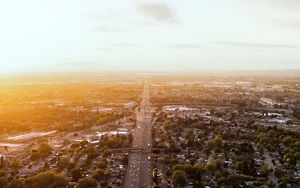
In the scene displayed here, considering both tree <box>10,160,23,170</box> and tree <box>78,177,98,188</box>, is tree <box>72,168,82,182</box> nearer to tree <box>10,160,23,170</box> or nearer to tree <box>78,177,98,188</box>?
tree <box>78,177,98,188</box>

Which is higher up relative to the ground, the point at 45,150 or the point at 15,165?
the point at 45,150

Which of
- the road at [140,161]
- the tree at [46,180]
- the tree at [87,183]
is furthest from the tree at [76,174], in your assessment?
the road at [140,161]

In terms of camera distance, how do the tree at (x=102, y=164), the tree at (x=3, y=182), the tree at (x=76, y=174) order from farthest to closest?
the tree at (x=102, y=164)
the tree at (x=76, y=174)
the tree at (x=3, y=182)

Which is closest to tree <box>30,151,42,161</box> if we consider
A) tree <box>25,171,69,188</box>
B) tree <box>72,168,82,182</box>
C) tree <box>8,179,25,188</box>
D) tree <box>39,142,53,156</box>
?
tree <box>39,142,53,156</box>

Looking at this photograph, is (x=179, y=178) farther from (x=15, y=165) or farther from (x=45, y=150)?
(x=45, y=150)

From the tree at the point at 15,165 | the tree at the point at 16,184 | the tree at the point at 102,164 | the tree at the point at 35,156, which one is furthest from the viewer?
the tree at the point at 35,156

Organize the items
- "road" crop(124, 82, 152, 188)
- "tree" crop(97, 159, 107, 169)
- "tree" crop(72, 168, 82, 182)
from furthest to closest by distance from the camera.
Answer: "tree" crop(97, 159, 107, 169)
"tree" crop(72, 168, 82, 182)
"road" crop(124, 82, 152, 188)

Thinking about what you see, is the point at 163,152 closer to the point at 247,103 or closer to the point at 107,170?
the point at 107,170

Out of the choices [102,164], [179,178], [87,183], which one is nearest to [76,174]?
[87,183]

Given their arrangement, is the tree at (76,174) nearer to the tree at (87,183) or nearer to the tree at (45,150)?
the tree at (87,183)

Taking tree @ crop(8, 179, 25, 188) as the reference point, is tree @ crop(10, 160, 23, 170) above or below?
below
